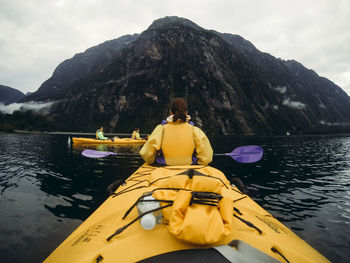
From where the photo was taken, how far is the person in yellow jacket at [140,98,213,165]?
4008mm

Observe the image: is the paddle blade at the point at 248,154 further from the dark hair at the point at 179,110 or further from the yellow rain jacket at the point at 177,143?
the dark hair at the point at 179,110

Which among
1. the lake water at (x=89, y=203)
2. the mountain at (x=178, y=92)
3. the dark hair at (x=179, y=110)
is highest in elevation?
the mountain at (x=178, y=92)

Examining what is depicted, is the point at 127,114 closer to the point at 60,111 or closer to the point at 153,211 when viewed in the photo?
the point at 60,111

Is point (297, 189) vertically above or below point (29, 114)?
below

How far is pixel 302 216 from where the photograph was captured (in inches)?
221

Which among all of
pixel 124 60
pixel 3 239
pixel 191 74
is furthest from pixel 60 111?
pixel 3 239

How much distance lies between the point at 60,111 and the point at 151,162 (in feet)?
498

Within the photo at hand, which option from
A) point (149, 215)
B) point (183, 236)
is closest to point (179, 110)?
point (149, 215)

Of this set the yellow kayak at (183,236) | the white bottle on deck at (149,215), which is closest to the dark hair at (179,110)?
the yellow kayak at (183,236)

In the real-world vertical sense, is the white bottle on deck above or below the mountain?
below

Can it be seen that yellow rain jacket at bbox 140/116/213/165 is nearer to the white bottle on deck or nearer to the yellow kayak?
the yellow kayak

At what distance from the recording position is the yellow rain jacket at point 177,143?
402 cm

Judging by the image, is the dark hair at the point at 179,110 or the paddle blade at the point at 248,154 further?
the paddle blade at the point at 248,154

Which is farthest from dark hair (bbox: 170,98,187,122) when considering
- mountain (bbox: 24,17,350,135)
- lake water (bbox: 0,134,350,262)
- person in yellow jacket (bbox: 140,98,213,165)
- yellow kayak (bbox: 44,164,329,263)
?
mountain (bbox: 24,17,350,135)
